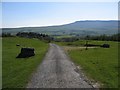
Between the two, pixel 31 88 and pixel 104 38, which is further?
pixel 104 38

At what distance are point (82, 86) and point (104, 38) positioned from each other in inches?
5587

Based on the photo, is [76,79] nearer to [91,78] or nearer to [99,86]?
[91,78]

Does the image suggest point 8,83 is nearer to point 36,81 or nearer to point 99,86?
point 36,81

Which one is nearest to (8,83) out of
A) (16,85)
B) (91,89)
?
(16,85)

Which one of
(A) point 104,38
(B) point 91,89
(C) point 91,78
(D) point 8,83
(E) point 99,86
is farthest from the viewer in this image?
(A) point 104,38

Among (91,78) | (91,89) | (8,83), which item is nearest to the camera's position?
(91,89)

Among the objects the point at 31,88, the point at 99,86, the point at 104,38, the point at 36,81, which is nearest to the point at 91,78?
the point at 99,86

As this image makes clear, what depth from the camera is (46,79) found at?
66.1 feet

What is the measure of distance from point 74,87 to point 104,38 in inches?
5606

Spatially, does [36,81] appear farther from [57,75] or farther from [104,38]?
[104,38]

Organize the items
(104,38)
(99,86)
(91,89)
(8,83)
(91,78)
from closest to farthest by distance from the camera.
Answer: (91,89) → (99,86) → (8,83) → (91,78) → (104,38)

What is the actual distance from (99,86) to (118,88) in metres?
1.39

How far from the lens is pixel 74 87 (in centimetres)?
1702

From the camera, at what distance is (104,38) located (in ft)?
513
